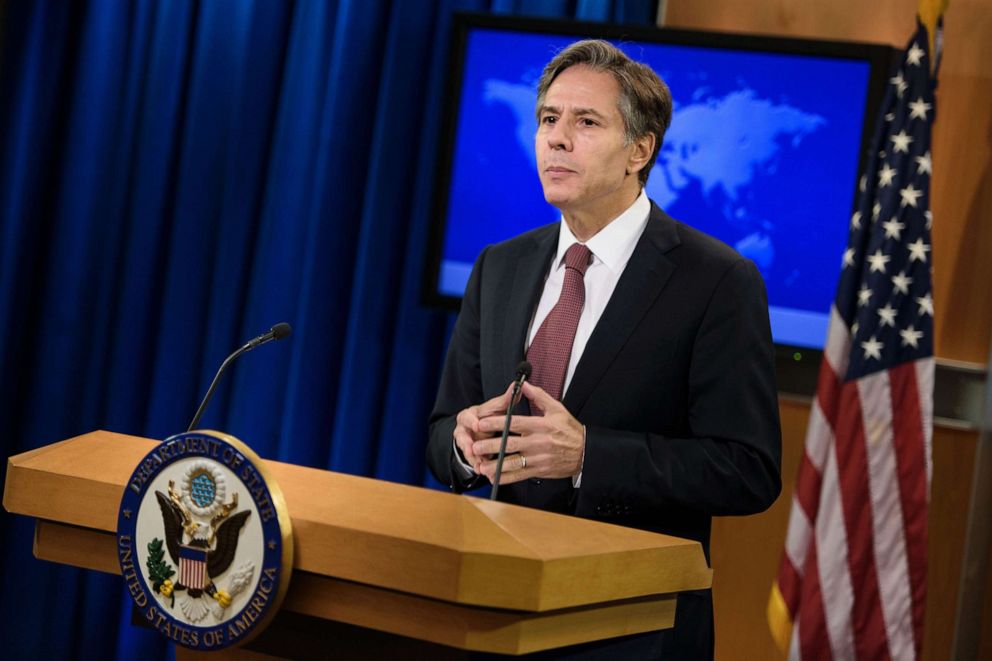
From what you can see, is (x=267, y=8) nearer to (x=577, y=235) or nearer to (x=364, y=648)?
(x=577, y=235)

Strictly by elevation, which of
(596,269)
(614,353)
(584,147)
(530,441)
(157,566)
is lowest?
(157,566)

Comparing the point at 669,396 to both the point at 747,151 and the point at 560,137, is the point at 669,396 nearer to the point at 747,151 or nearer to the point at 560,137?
the point at 560,137

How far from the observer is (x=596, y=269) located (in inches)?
85.7

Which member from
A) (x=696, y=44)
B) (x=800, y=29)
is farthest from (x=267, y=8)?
(x=800, y=29)

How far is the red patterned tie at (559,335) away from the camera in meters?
2.08

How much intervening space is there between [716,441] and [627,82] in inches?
28.1

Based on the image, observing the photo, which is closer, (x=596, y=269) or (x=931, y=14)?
(x=596, y=269)

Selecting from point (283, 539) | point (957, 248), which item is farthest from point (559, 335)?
point (957, 248)

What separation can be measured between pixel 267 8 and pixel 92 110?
69 centimetres

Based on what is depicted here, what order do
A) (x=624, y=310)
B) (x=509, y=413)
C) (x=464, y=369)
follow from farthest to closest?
(x=464, y=369) → (x=624, y=310) → (x=509, y=413)

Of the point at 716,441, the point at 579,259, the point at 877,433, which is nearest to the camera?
the point at 716,441

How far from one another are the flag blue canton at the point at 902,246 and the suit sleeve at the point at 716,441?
1.16m

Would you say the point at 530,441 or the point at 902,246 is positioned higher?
the point at 902,246

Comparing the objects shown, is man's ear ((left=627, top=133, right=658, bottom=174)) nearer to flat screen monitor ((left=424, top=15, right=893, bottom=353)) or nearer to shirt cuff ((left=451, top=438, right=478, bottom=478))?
shirt cuff ((left=451, top=438, right=478, bottom=478))
